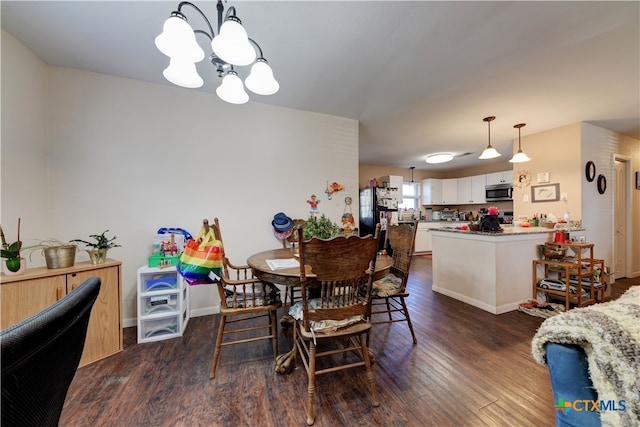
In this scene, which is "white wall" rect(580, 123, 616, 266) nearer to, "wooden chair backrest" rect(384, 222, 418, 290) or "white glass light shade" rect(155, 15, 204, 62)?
"wooden chair backrest" rect(384, 222, 418, 290)

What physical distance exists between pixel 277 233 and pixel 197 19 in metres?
2.09

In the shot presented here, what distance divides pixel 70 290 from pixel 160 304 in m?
0.62

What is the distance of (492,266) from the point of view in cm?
262

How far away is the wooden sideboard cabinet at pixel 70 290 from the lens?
153cm

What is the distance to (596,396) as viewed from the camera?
2.30 feet

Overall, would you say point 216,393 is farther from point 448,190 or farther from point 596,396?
point 448,190

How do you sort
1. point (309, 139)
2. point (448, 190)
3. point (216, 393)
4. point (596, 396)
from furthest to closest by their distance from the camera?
point (448, 190) < point (309, 139) < point (216, 393) < point (596, 396)

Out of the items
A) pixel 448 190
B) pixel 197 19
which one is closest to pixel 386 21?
pixel 197 19

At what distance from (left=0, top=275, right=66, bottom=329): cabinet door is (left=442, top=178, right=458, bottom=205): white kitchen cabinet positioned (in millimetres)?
7550

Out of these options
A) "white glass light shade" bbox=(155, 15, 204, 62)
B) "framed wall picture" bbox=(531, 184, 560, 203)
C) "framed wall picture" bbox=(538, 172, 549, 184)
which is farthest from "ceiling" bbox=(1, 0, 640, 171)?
"framed wall picture" bbox=(531, 184, 560, 203)

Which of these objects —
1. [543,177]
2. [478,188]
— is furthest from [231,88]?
[478,188]

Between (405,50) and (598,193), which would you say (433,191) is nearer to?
(598,193)

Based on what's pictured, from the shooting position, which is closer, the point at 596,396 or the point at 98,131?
the point at 596,396

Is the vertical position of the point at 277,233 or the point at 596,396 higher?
the point at 277,233
